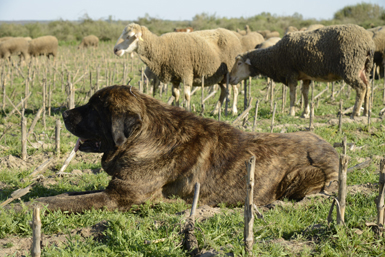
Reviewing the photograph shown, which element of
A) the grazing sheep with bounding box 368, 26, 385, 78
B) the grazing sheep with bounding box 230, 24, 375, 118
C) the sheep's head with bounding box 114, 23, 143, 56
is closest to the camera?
the grazing sheep with bounding box 230, 24, 375, 118

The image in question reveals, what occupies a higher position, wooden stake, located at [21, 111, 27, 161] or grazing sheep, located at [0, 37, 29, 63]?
grazing sheep, located at [0, 37, 29, 63]

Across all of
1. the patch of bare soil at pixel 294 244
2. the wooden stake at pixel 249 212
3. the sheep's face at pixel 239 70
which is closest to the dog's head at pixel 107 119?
the wooden stake at pixel 249 212

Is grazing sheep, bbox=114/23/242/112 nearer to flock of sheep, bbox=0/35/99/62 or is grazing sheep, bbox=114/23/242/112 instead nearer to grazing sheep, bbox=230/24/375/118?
grazing sheep, bbox=230/24/375/118

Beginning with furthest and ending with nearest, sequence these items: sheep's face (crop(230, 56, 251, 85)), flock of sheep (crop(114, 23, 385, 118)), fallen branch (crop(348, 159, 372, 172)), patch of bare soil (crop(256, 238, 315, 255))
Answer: sheep's face (crop(230, 56, 251, 85)), flock of sheep (crop(114, 23, 385, 118)), fallen branch (crop(348, 159, 372, 172)), patch of bare soil (crop(256, 238, 315, 255))

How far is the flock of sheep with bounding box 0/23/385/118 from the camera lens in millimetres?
10523

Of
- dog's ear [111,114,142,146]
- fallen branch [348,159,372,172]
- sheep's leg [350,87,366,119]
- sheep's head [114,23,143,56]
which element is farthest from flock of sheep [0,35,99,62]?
fallen branch [348,159,372,172]

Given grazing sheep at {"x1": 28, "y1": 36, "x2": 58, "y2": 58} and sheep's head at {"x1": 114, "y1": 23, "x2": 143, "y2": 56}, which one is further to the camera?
grazing sheep at {"x1": 28, "y1": 36, "x2": 58, "y2": 58}

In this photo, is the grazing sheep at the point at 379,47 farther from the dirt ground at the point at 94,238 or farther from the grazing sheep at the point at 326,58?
the dirt ground at the point at 94,238

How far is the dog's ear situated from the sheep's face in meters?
8.34

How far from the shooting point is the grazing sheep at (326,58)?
34.2ft

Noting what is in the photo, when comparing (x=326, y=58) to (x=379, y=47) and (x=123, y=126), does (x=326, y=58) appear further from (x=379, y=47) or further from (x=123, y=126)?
(x=123, y=126)

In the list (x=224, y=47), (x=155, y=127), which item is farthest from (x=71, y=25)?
(x=155, y=127)

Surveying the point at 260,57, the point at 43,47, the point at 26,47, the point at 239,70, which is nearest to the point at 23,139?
the point at 239,70

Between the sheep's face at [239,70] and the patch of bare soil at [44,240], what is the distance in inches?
366
